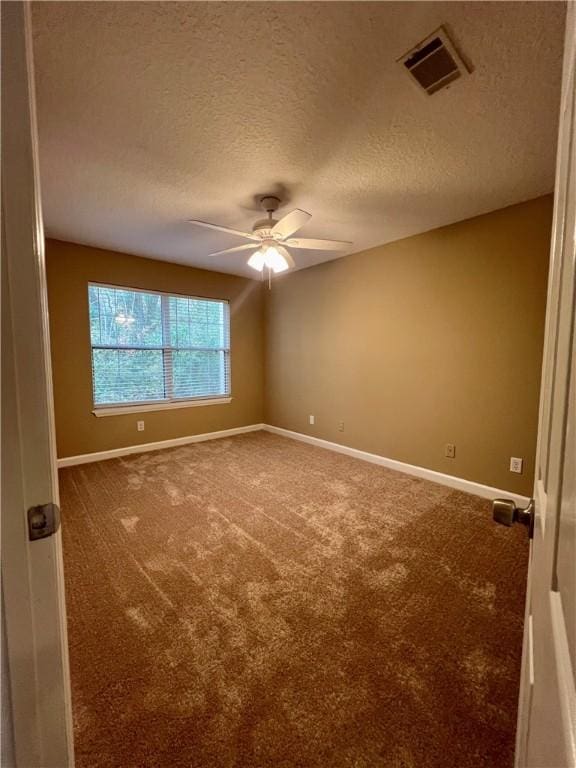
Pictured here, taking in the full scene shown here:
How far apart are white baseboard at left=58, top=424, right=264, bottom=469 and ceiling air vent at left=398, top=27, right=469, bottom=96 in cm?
406

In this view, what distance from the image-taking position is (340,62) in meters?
1.27

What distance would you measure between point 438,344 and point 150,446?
3524 millimetres

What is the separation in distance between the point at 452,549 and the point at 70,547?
2.43m

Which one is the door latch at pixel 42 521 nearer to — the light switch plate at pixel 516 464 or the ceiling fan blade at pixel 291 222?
the ceiling fan blade at pixel 291 222

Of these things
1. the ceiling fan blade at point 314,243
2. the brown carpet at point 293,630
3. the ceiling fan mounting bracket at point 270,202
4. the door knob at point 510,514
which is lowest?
the brown carpet at point 293,630

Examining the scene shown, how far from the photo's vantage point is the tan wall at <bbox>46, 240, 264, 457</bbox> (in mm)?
3303

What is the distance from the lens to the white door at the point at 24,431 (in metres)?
0.49

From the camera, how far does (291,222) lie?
209 centimetres

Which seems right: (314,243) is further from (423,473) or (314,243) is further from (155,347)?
(155,347)

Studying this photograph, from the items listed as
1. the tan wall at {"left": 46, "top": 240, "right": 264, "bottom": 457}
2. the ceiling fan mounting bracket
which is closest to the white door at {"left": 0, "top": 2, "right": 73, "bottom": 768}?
the ceiling fan mounting bracket

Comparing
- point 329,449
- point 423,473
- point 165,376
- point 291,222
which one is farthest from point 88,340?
point 423,473

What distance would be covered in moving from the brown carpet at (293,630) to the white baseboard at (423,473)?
17 cm

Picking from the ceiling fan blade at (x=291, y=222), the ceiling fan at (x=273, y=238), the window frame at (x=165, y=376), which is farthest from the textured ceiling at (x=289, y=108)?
the window frame at (x=165, y=376)

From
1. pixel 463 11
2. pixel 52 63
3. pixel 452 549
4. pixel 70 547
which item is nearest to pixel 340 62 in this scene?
pixel 463 11
